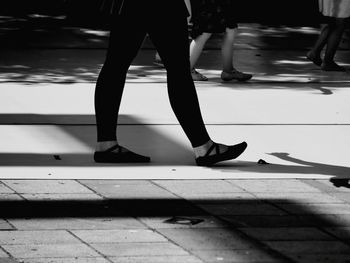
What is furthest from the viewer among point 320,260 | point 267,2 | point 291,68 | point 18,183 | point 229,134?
point 267,2

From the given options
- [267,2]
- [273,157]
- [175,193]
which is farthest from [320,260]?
[267,2]

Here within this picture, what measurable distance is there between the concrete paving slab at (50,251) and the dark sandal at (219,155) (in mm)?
2046

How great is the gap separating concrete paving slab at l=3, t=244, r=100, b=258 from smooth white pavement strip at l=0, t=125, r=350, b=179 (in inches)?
61.5

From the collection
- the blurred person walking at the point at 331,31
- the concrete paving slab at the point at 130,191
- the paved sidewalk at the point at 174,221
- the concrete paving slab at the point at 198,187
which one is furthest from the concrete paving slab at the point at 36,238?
the blurred person walking at the point at 331,31

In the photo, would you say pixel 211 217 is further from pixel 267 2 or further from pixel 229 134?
pixel 267 2

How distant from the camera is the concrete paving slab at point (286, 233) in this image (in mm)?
5450

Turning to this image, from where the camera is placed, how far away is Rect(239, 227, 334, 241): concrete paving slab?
17.9ft

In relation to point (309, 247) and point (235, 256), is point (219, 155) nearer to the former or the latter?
point (309, 247)

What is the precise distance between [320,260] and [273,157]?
8.23ft

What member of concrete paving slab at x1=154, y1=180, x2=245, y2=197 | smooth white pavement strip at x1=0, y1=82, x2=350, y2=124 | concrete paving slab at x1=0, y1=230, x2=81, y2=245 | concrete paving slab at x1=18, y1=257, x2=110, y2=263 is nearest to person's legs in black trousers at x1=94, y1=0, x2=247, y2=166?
concrete paving slab at x1=154, y1=180, x2=245, y2=197

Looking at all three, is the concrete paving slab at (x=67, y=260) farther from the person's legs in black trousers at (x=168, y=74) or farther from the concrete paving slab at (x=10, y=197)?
the person's legs in black trousers at (x=168, y=74)

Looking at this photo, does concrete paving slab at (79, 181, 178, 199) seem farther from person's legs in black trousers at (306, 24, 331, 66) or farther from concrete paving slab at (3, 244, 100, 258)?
person's legs in black trousers at (306, 24, 331, 66)

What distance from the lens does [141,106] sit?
937 cm

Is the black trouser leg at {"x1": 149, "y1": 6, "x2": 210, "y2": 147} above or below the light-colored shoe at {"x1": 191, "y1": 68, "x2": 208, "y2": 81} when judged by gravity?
above
